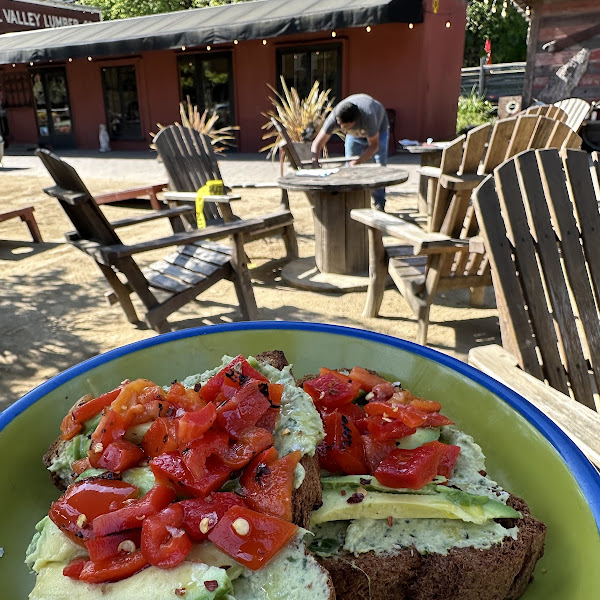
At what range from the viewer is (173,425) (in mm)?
977

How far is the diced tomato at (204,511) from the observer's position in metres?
0.79

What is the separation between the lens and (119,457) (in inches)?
37.0

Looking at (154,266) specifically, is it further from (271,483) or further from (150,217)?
(271,483)

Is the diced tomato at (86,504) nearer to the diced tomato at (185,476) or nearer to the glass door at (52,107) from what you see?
the diced tomato at (185,476)

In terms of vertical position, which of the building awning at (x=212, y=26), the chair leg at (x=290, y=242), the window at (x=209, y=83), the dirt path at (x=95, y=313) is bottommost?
the dirt path at (x=95, y=313)

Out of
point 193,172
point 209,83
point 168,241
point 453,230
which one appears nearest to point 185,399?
point 168,241

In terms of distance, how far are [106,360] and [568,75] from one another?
560 inches

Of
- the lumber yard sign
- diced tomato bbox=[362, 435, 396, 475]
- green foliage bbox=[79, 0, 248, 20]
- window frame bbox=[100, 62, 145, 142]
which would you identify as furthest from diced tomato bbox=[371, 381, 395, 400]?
green foliage bbox=[79, 0, 248, 20]

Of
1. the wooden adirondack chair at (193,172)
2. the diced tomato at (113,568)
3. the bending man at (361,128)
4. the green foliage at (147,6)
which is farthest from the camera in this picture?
the green foliage at (147,6)

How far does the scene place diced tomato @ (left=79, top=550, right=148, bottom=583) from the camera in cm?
73

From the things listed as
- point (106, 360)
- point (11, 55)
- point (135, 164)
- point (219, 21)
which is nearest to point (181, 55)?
point (219, 21)

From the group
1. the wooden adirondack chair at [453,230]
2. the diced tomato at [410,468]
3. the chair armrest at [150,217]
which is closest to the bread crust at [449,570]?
the diced tomato at [410,468]

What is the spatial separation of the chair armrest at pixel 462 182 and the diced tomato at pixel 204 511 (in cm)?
386

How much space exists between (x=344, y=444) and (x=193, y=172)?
552cm
